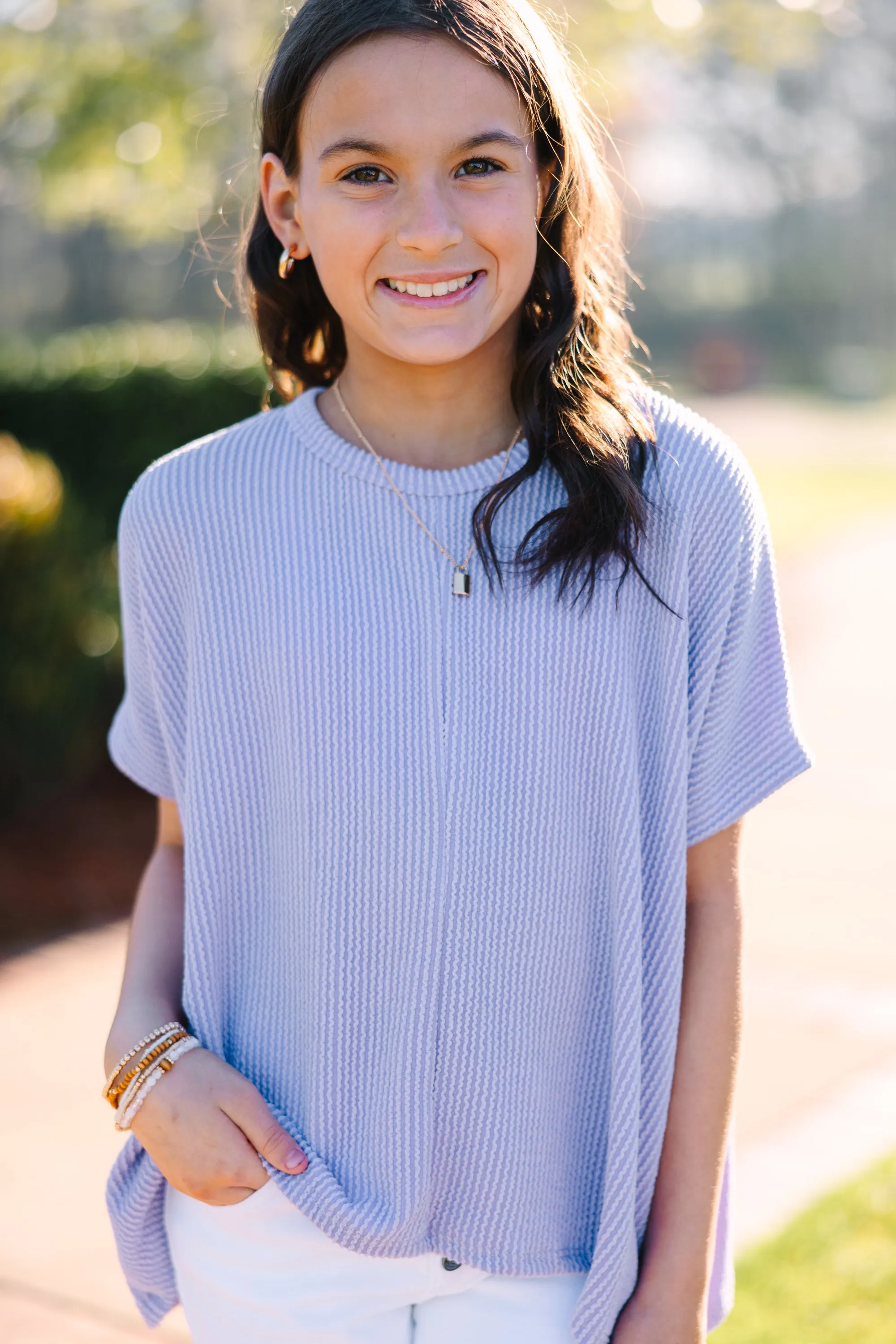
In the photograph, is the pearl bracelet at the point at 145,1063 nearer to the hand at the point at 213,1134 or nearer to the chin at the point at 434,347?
the hand at the point at 213,1134

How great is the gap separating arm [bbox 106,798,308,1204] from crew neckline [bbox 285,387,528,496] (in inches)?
26.6

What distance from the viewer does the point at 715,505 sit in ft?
5.32

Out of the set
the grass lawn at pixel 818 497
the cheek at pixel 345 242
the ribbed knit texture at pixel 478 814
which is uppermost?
the cheek at pixel 345 242

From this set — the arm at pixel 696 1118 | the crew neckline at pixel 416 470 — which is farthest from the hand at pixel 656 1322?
the crew neckline at pixel 416 470

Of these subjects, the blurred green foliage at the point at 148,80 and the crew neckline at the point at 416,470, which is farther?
the blurred green foliage at the point at 148,80

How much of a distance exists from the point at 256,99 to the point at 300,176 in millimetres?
341

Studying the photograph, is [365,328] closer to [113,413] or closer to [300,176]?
[300,176]

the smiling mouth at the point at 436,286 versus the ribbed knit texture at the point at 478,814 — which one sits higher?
the smiling mouth at the point at 436,286

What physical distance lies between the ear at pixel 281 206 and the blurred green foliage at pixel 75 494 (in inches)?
145

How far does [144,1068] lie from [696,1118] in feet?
2.07

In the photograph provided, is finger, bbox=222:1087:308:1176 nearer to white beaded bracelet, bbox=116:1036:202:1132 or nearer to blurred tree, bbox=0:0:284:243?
white beaded bracelet, bbox=116:1036:202:1132

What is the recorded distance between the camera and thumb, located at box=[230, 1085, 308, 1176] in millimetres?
1612

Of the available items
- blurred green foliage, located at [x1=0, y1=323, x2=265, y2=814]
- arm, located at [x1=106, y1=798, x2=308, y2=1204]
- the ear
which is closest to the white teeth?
the ear

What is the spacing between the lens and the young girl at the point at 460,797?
5.24ft
